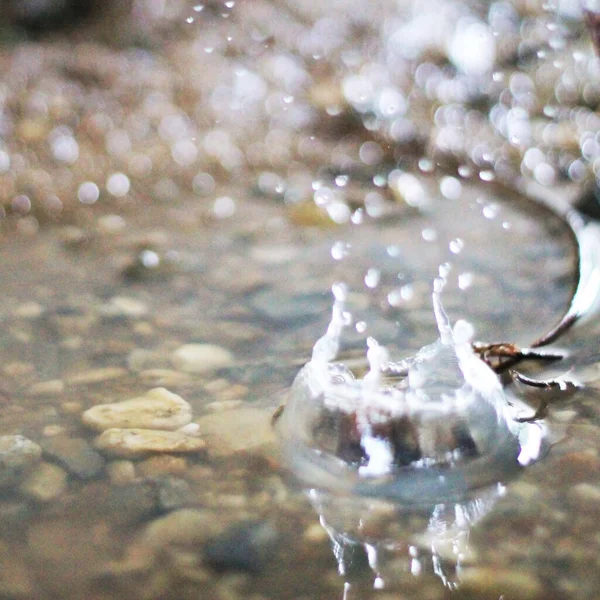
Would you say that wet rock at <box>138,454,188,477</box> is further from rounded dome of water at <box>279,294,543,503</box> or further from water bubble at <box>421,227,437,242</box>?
water bubble at <box>421,227,437,242</box>

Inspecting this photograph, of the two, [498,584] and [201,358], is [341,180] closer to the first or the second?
[201,358]

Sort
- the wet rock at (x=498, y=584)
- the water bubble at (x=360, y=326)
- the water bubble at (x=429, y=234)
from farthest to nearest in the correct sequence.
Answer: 1. the water bubble at (x=429, y=234)
2. the water bubble at (x=360, y=326)
3. the wet rock at (x=498, y=584)

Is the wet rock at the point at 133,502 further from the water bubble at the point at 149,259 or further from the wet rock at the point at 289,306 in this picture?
the water bubble at the point at 149,259

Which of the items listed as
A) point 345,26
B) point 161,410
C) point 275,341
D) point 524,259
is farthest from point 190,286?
point 345,26

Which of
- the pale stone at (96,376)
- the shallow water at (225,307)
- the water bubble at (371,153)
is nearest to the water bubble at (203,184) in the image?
the shallow water at (225,307)

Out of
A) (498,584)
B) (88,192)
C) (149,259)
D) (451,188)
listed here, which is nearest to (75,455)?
(498,584)

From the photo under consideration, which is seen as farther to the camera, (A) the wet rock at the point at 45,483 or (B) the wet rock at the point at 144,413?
(B) the wet rock at the point at 144,413

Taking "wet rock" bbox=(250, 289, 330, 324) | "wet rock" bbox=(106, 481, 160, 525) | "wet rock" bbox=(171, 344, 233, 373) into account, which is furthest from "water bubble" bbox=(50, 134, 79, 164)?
"wet rock" bbox=(106, 481, 160, 525)
